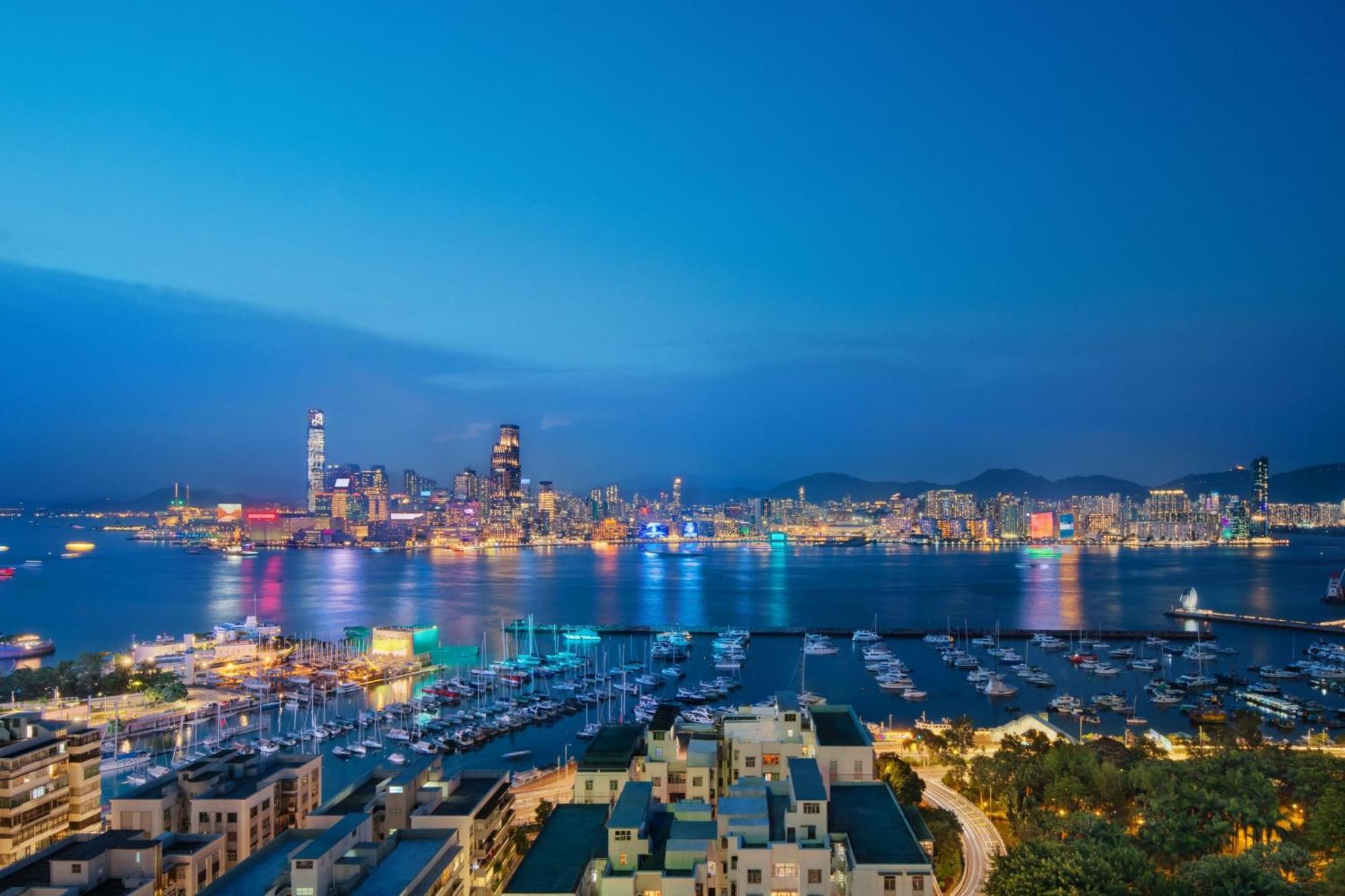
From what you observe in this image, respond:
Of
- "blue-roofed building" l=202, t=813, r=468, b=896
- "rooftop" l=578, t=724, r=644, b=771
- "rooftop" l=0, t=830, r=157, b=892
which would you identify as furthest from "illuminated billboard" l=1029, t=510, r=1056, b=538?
"rooftop" l=0, t=830, r=157, b=892

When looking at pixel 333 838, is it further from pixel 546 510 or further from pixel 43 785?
pixel 546 510

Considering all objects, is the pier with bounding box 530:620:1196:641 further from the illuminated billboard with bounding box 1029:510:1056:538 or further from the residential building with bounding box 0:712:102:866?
the illuminated billboard with bounding box 1029:510:1056:538

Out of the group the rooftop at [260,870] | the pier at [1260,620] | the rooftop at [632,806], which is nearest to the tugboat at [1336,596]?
the pier at [1260,620]

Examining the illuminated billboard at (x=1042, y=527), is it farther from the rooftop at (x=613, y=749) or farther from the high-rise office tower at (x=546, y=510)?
the rooftop at (x=613, y=749)

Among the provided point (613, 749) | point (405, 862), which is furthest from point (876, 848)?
point (405, 862)

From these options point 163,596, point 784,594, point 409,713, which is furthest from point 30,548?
point 409,713

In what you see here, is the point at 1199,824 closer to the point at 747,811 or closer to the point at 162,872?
the point at 747,811
